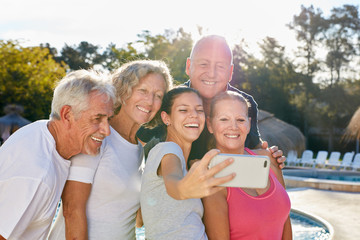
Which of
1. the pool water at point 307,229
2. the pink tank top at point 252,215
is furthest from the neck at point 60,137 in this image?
the pool water at point 307,229

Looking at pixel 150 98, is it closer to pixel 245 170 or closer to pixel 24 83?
pixel 245 170

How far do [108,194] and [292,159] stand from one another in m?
21.0

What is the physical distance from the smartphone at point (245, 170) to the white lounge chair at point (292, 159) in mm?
21348

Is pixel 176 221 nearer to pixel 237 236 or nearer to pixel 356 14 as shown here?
pixel 237 236

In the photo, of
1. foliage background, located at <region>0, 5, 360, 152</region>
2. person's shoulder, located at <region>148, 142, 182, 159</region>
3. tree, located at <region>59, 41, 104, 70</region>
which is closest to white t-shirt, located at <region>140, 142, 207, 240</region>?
person's shoulder, located at <region>148, 142, 182, 159</region>

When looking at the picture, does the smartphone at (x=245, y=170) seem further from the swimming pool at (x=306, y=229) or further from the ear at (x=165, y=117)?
the swimming pool at (x=306, y=229)

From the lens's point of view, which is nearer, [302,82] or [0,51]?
[0,51]

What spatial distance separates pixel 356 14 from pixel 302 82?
367 inches

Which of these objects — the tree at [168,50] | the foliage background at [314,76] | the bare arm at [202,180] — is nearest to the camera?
the bare arm at [202,180]

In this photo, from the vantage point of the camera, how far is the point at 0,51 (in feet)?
77.0

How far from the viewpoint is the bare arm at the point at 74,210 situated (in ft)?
8.25

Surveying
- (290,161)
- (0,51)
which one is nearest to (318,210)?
(290,161)

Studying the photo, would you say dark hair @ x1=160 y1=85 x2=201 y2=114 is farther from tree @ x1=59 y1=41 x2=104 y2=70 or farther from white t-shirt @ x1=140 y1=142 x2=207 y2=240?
tree @ x1=59 y1=41 x2=104 y2=70

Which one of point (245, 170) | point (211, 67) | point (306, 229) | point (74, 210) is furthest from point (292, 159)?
point (245, 170)
